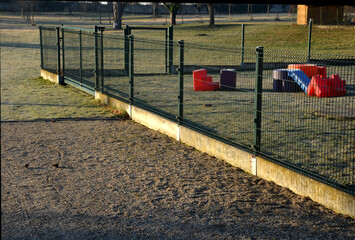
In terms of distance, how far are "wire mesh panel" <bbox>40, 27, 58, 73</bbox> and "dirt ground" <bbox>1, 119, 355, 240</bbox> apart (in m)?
8.43

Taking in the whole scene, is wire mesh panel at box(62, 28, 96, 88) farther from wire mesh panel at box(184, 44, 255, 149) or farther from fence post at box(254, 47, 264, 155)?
fence post at box(254, 47, 264, 155)

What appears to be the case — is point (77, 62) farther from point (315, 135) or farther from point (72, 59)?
point (315, 135)

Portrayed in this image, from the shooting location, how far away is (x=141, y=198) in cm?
551

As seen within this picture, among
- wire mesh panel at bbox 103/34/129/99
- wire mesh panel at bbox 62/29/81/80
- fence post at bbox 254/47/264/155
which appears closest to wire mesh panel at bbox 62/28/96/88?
wire mesh panel at bbox 62/29/81/80

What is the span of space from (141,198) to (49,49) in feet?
41.0

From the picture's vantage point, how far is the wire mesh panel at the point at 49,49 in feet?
52.7

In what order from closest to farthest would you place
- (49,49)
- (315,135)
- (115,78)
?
(315,135) < (115,78) < (49,49)

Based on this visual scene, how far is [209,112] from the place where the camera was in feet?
34.5

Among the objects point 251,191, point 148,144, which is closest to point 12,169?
point 148,144

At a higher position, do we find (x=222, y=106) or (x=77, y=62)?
(x=77, y=62)

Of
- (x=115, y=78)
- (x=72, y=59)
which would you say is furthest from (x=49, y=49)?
(x=115, y=78)

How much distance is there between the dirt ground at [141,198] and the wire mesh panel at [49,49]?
843cm

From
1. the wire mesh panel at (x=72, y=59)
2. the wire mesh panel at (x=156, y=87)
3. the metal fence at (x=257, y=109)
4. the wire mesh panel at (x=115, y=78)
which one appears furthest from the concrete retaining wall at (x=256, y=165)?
the wire mesh panel at (x=72, y=59)

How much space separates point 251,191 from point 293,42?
1108 inches
